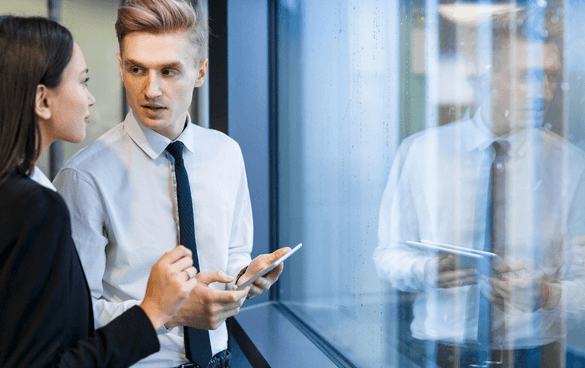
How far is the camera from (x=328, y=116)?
73.7 inches

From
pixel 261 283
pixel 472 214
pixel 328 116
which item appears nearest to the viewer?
pixel 472 214

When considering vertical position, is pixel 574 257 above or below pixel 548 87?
below

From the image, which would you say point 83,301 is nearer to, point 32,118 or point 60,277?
point 60,277

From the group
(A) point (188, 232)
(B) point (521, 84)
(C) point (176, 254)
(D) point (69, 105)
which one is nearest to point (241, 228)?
(A) point (188, 232)

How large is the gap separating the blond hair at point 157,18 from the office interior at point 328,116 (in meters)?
0.60

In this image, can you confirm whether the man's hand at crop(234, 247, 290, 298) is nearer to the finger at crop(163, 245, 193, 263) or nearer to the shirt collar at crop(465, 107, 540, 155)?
the finger at crop(163, 245, 193, 263)

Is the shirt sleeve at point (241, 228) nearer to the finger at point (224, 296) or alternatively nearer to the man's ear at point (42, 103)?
the finger at point (224, 296)

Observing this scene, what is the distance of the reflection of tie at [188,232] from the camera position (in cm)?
123

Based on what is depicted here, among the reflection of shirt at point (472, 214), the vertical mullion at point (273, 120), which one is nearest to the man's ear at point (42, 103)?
the reflection of shirt at point (472, 214)

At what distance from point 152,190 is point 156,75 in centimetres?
33

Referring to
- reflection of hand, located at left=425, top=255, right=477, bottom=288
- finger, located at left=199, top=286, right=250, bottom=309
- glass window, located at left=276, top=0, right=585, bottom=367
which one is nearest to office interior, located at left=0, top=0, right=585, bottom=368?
glass window, located at left=276, top=0, right=585, bottom=367

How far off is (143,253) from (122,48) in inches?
23.6

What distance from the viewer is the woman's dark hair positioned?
731mm

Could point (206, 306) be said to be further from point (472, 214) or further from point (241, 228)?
point (472, 214)
